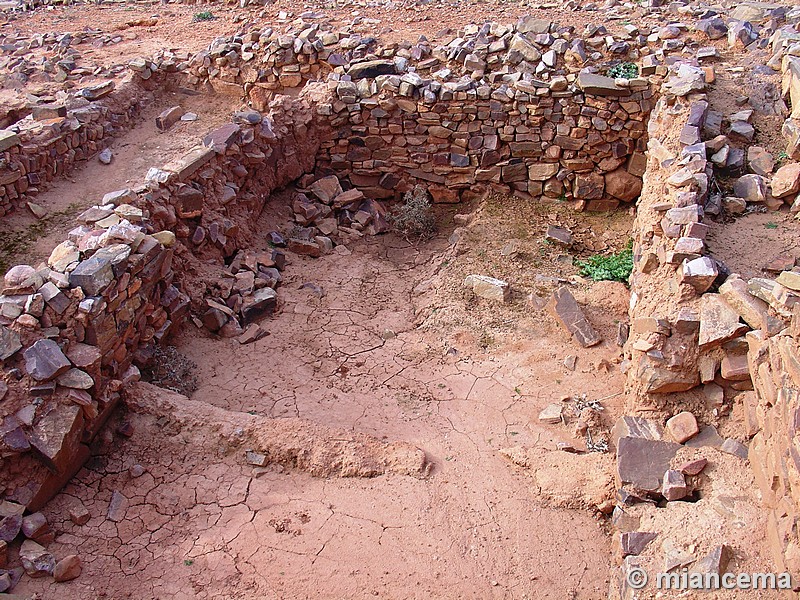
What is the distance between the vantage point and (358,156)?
8.55 meters

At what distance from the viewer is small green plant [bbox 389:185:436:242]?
809cm

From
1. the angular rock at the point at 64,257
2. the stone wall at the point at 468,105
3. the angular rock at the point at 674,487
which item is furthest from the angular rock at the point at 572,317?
the angular rock at the point at 64,257

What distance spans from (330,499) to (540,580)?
1.37m

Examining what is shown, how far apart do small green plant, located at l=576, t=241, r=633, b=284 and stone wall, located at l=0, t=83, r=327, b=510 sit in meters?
3.64

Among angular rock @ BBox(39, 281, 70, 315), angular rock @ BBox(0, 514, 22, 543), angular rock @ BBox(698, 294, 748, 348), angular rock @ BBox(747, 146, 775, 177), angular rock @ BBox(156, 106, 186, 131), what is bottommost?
angular rock @ BBox(0, 514, 22, 543)

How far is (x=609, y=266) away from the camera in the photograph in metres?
Answer: 7.15

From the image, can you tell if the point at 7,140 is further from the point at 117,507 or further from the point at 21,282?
the point at 117,507

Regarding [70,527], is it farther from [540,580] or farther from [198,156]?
[198,156]

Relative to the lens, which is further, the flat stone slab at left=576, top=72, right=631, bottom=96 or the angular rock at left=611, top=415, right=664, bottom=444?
the flat stone slab at left=576, top=72, right=631, bottom=96

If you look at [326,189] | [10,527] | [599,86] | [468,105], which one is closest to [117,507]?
[10,527]

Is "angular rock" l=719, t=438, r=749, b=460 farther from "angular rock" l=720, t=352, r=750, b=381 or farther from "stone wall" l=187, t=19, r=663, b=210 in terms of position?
"stone wall" l=187, t=19, r=663, b=210

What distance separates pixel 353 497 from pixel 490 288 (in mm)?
2898

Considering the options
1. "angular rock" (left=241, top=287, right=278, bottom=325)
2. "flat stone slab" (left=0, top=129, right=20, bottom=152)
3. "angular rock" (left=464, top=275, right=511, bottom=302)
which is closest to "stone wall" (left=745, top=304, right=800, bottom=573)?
"angular rock" (left=464, top=275, right=511, bottom=302)

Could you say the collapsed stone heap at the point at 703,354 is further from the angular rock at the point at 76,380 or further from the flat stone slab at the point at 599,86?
the angular rock at the point at 76,380
